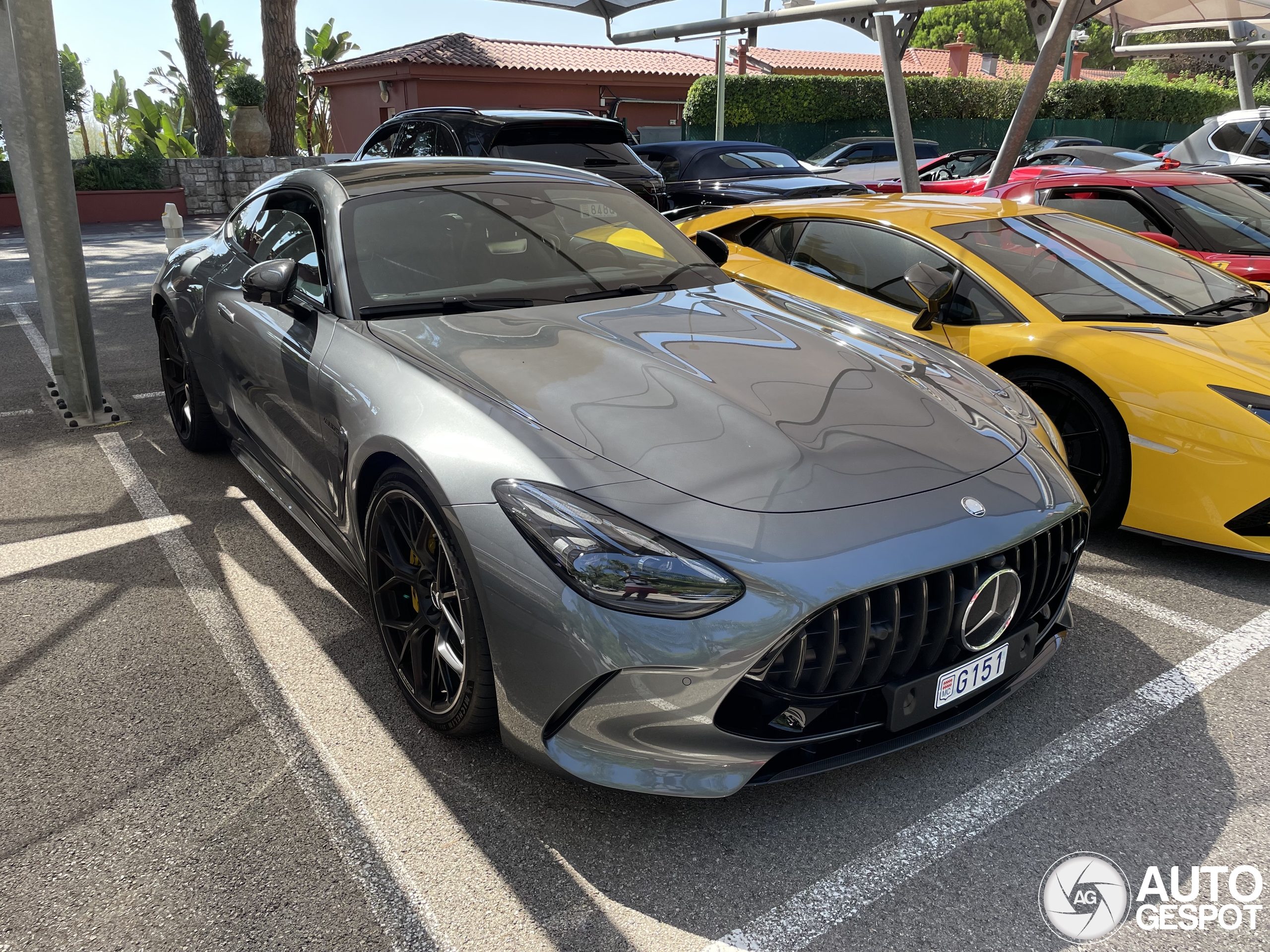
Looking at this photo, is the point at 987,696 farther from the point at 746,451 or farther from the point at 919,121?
the point at 919,121

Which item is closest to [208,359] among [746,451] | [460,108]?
[746,451]

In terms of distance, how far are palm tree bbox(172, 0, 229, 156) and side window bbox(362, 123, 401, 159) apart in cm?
1150

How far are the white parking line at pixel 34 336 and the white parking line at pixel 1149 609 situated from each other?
620 cm

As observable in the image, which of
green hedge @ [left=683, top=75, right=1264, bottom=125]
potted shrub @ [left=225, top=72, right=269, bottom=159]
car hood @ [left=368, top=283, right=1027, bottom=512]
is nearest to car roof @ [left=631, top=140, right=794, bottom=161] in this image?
car hood @ [left=368, top=283, right=1027, bottom=512]

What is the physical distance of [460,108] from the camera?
893cm

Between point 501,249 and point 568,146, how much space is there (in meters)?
5.80

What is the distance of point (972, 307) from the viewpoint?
4.41 meters

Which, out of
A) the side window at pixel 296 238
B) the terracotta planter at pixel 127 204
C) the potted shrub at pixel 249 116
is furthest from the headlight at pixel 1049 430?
the potted shrub at pixel 249 116

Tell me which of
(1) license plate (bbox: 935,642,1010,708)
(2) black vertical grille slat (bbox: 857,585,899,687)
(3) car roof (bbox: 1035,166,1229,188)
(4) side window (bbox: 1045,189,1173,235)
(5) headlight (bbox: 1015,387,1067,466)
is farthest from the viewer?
(3) car roof (bbox: 1035,166,1229,188)

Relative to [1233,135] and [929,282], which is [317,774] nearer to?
[929,282]

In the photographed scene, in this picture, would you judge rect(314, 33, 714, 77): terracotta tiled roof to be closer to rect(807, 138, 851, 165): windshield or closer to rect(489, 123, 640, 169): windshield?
rect(807, 138, 851, 165): windshield

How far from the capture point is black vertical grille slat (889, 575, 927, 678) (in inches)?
87.4

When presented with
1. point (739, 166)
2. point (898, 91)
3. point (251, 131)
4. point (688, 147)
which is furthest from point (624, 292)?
point (251, 131)

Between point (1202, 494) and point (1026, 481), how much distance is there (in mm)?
1519
